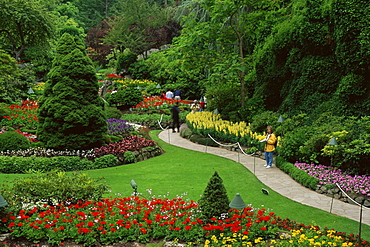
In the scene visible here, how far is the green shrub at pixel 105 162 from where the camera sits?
13.4 m

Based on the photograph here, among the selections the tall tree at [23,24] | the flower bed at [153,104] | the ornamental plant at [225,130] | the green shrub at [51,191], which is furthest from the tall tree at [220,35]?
the tall tree at [23,24]

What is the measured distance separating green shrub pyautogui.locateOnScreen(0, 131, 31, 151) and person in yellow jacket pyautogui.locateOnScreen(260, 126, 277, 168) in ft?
29.1

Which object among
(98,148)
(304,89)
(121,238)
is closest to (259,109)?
(304,89)

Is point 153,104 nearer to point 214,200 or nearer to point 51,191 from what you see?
point 51,191

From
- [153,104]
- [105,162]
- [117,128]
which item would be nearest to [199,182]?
[105,162]

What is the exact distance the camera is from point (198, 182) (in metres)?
11.8

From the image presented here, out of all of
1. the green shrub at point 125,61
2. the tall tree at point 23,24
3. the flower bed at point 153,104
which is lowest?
the flower bed at point 153,104

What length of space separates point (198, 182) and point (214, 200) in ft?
14.3

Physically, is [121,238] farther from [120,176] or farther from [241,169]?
[241,169]

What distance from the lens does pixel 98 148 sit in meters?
14.4

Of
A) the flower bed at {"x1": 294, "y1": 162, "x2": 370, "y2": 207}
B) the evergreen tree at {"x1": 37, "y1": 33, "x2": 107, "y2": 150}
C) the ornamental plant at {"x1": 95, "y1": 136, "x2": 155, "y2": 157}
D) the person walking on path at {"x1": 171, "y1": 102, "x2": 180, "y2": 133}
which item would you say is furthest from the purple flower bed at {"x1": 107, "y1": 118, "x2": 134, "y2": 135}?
the flower bed at {"x1": 294, "y1": 162, "x2": 370, "y2": 207}

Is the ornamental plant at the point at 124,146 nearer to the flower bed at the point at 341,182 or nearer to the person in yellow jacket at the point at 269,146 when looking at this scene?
the person in yellow jacket at the point at 269,146

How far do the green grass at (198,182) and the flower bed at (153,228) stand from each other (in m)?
1.43

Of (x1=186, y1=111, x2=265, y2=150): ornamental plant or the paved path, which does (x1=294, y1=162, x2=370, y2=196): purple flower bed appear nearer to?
the paved path
